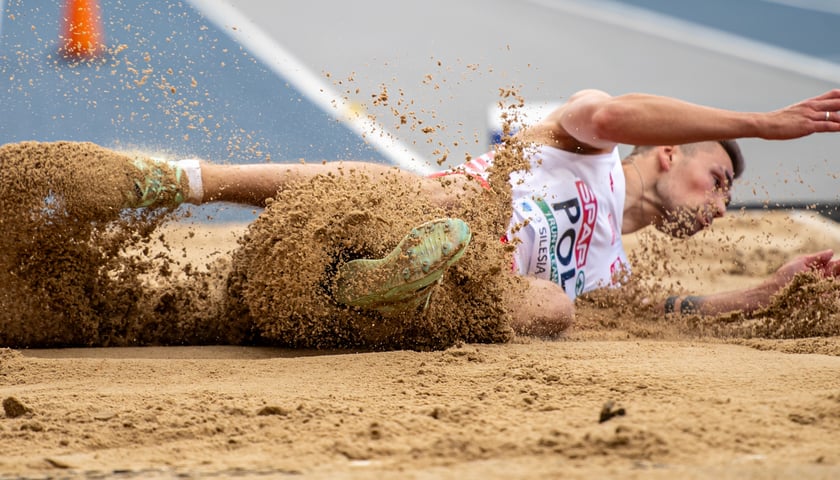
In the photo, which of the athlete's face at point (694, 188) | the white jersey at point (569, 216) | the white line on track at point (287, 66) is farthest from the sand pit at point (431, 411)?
the white line on track at point (287, 66)

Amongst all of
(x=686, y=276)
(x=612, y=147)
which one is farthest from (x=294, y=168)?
(x=686, y=276)

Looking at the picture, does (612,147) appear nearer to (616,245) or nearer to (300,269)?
(616,245)

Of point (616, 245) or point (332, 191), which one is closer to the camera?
point (332, 191)

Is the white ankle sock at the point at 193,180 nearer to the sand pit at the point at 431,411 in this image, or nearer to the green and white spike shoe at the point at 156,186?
the green and white spike shoe at the point at 156,186

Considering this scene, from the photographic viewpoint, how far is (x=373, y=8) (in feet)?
23.4

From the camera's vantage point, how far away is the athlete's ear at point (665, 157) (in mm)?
3424

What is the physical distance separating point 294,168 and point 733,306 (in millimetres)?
1630

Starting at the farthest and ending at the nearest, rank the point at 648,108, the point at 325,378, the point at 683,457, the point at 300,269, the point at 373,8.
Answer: the point at 373,8
the point at 648,108
the point at 300,269
the point at 325,378
the point at 683,457

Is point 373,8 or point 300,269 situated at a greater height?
point 373,8

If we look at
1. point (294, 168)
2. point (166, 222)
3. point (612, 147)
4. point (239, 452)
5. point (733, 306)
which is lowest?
point (239, 452)

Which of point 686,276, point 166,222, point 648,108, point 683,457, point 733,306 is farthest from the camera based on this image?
point 686,276

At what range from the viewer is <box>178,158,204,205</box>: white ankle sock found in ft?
7.66

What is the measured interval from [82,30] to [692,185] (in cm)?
272

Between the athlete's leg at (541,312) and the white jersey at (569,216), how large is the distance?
0.68 ft
